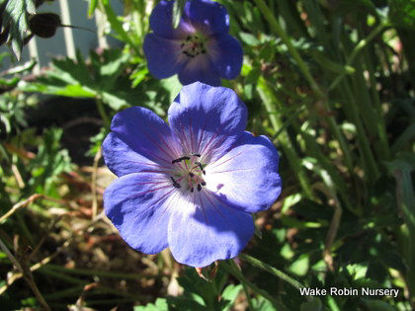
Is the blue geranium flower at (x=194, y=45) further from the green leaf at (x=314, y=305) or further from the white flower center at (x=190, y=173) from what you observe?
the green leaf at (x=314, y=305)

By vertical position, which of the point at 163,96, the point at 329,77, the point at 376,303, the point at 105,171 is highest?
the point at 163,96

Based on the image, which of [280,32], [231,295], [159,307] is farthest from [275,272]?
[280,32]

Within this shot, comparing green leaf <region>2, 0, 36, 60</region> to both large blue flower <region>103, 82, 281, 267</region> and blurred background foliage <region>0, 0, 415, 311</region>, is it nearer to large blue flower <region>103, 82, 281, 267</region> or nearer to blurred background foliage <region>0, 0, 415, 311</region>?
blurred background foliage <region>0, 0, 415, 311</region>

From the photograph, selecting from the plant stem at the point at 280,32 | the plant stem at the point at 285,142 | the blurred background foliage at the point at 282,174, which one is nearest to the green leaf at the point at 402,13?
the blurred background foliage at the point at 282,174

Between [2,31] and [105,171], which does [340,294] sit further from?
[105,171]

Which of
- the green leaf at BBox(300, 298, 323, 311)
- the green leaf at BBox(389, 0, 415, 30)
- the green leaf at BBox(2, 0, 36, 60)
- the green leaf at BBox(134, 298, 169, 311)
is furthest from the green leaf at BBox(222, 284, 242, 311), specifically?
the green leaf at BBox(389, 0, 415, 30)

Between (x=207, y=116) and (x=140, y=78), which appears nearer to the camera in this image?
(x=207, y=116)

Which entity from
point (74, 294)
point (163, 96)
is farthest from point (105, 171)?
point (163, 96)
